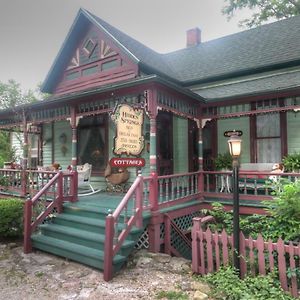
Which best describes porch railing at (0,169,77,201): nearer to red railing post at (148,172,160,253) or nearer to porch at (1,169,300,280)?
porch at (1,169,300,280)

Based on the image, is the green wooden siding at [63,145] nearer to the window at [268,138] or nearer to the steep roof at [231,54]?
the steep roof at [231,54]

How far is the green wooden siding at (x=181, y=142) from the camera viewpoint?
11.7m

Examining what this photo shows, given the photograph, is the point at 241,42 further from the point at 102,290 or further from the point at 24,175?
the point at 102,290

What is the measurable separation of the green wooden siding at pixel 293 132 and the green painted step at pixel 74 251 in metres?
6.72

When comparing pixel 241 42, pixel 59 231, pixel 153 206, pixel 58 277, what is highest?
pixel 241 42

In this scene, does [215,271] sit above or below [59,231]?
below

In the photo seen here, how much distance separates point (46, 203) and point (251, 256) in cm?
518

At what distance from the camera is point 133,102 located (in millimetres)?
8086

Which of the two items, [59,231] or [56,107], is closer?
[59,231]

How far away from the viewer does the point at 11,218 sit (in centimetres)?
745

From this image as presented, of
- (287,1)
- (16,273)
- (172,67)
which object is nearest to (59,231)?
(16,273)

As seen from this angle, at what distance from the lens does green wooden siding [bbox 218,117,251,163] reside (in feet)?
33.8

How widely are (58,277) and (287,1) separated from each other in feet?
79.5

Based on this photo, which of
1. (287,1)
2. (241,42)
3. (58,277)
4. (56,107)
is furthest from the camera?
(287,1)
